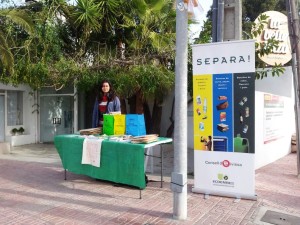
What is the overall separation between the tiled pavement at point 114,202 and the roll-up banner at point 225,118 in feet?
1.04

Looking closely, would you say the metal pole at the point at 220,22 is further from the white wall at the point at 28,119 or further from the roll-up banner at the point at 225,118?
the white wall at the point at 28,119

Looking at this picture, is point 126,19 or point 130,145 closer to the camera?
point 130,145

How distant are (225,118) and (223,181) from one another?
1064 mm

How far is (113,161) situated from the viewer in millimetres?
5785

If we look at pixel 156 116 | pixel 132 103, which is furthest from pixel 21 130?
pixel 156 116

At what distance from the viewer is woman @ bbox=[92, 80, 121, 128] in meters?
6.67

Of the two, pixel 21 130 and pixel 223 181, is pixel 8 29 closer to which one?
pixel 21 130

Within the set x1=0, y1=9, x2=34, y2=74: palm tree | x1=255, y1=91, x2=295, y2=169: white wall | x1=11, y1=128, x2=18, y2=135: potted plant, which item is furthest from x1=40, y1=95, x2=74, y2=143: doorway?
x1=255, y1=91, x2=295, y2=169: white wall

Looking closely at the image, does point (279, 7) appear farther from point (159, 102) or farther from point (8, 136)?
point (8, 136)

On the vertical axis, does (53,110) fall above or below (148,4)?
below

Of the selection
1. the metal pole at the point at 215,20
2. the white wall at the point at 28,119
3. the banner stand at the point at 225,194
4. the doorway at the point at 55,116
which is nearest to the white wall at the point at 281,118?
the metal pole at the point at 215,20

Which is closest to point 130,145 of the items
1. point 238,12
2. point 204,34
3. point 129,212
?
point 129,212

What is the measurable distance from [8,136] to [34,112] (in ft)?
5.21

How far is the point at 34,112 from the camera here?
45.1ft
